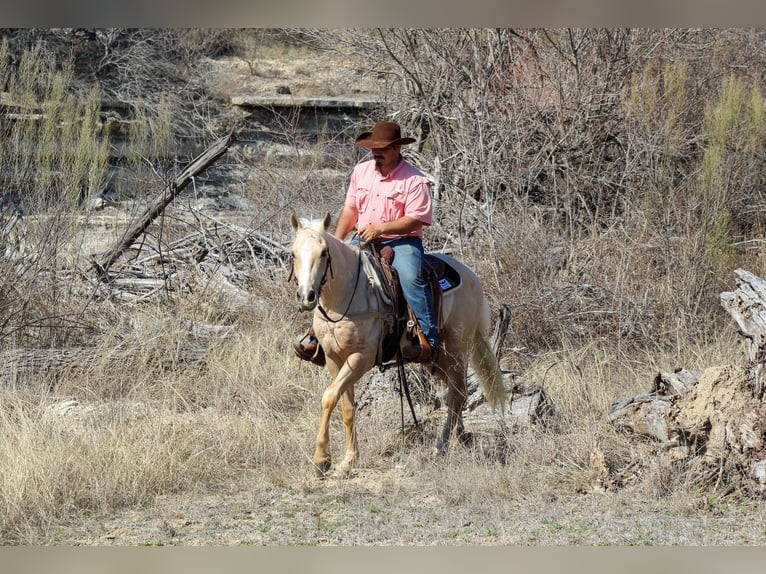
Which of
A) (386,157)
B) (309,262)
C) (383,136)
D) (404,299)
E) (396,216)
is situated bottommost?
(404,299)

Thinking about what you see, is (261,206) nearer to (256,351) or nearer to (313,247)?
(256,351)

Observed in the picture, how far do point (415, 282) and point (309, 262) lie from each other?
120 centimetres

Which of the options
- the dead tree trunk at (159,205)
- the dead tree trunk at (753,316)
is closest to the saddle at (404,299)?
the dead tree trunk at (753,316)

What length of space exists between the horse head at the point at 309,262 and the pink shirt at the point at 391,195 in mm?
748

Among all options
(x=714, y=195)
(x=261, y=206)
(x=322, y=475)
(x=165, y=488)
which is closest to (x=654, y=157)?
(x=714, y=195)

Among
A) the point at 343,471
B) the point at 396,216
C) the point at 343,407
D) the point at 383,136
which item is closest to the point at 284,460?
the point at 343,471

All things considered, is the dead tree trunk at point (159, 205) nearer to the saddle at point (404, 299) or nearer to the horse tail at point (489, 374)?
the saddle at point (404, 299)

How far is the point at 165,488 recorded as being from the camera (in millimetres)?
6785

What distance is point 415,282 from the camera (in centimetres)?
725

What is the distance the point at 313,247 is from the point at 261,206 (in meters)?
6.14

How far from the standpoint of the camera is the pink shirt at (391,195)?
7133 millimetres

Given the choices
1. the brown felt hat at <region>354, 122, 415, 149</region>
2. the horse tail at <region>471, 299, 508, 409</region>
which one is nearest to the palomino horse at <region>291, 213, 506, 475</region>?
the horse tail at <region>471, 299, 508, 409</region>

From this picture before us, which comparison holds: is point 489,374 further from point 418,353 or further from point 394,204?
point 394,204

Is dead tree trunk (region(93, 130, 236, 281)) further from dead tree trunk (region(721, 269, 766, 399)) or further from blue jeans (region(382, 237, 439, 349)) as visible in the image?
dead tree trunk (region(721, 269, 766, 399))
